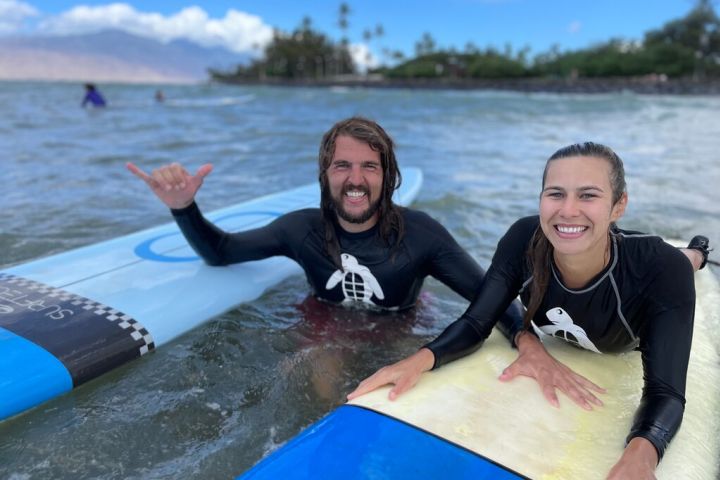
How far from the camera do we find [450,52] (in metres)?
80.1

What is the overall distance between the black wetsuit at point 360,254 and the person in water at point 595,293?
325mm

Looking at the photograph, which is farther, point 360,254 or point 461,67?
point 461,67

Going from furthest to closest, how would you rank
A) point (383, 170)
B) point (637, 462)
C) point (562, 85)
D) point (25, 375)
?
point (562, 85) → point (383, 170) → point (25, 375) → point (637, 462)

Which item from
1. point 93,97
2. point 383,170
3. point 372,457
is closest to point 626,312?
point 372,457

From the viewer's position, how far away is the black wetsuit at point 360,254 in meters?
2.44

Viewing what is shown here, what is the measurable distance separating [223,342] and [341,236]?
85cm

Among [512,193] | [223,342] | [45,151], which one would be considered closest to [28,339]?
[223,342]

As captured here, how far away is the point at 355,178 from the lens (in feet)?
7.60

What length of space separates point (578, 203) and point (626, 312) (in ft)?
1.54

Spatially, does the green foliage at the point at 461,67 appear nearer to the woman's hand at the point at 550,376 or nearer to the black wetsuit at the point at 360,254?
the black wetsuit at the point at 360,254

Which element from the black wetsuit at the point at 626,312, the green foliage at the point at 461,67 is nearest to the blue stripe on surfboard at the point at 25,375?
the black wetsuit at the point at 626,312

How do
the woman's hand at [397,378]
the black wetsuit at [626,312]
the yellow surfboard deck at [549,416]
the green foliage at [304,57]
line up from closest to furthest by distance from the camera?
1. the yellow surfboard deck at [549,416]
2. the black wetsuit at [626,312]
3. the woman's hand at [397,378]
4. the green foliage at [304,57]

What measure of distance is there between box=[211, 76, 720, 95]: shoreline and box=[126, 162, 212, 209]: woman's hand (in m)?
46.9

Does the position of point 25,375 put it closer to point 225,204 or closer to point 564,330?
point 564,330
